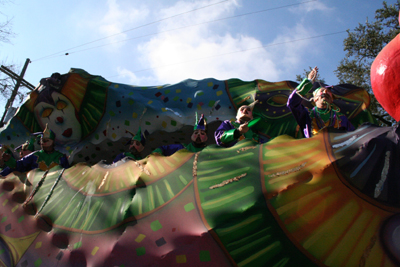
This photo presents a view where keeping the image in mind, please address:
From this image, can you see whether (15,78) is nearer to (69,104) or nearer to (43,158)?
(69,104)

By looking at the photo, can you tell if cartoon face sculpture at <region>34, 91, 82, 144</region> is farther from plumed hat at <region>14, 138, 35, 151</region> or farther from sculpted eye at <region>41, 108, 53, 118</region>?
plumed hat at <region>14, 138, 35, 151</region>

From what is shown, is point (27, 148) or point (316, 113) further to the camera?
point (27, 148)

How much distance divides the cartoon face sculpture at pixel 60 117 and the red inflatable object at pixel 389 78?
4215mm

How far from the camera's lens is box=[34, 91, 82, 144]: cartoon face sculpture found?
15.4 feet

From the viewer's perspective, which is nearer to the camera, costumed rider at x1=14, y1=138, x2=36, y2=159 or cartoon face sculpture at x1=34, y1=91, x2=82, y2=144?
costumed rider at x1=14, y1=138, x2=36, y2=159

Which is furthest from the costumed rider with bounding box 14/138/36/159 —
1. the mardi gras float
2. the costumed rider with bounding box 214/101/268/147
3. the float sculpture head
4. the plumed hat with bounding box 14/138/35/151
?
the costumed rider with bounding box 214/101/268/147

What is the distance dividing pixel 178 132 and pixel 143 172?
224 centimetres

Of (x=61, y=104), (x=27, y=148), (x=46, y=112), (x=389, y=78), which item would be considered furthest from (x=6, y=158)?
(x=389, y=78)

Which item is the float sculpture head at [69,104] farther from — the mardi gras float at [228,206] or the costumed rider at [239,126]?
the costumed rider at [239,126]

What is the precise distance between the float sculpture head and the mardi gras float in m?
1.85

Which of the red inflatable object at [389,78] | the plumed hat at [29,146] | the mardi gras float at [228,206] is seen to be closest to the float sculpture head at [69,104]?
the plumed hat at [29,146]

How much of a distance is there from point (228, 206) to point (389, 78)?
1.13m

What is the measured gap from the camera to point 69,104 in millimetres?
4684

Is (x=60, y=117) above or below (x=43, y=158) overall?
above
